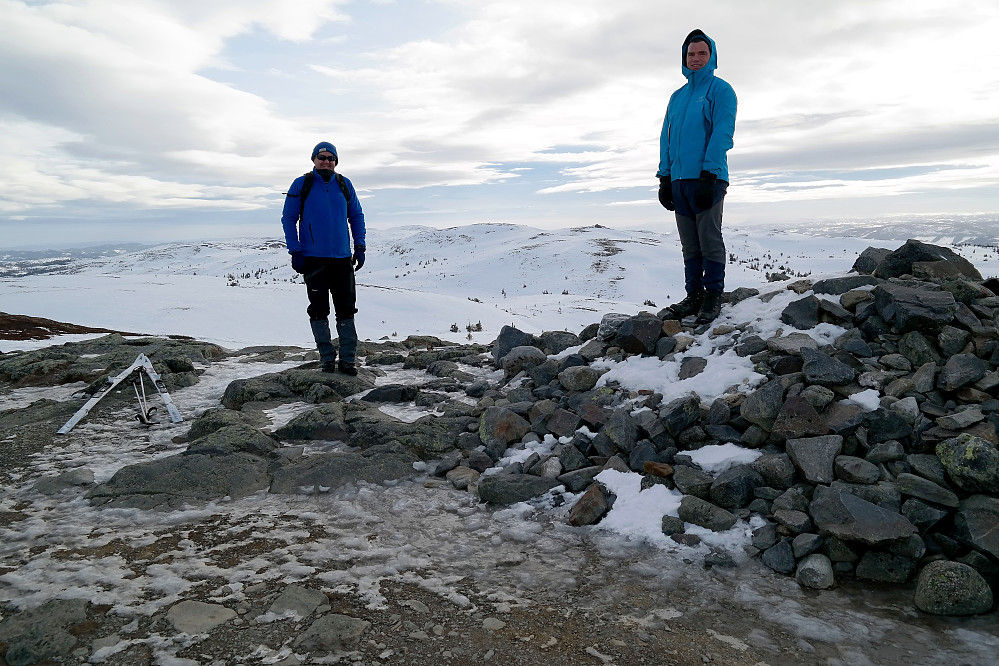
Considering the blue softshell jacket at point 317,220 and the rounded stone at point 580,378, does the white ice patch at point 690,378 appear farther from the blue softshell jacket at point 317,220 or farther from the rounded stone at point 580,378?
the blue softshell jacket at point 317,220

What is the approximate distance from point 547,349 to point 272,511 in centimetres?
486

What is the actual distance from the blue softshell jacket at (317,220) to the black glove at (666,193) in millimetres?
3925

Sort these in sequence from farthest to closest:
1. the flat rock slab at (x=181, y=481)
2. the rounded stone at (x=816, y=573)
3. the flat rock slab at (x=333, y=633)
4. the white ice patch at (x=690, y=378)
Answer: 1. the white ice patch at (x=690, y=378)
2. the flat rock slab at (x=181, y=481)
3. the rounded stone at (x=816, y=573)
4. the flat rock slab at (x=333, y=633)

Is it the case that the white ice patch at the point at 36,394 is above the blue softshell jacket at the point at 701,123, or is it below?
below

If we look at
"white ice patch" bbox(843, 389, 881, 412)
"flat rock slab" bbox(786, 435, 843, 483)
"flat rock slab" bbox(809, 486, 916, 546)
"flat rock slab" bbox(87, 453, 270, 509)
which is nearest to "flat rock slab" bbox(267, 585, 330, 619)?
"flat rock slab" bbox(87, 453, 270, 509)

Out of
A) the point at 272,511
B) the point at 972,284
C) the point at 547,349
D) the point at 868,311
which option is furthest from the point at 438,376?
the point at 972,284

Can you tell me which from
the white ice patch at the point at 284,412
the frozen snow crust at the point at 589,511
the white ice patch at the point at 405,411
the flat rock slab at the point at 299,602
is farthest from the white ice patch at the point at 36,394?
the flat rock slab at the point at 299,602

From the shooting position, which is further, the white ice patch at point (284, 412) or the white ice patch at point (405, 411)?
the white ice patch at point (405, 411)

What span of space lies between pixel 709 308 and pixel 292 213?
510cm

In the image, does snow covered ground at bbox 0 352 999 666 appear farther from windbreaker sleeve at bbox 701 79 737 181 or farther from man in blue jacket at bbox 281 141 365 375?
man in blue jacket at bbox 281 141 365 375

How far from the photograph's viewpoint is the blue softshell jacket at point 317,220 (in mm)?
6852

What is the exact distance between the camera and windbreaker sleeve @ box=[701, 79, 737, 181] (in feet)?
17.4

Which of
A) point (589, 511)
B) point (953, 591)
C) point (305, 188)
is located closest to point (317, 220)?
point (305, 188)

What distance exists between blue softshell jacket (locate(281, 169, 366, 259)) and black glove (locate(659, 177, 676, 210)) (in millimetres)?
3925
